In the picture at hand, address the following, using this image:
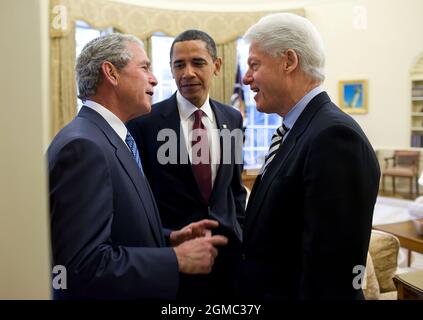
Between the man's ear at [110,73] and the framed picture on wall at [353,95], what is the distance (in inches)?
152

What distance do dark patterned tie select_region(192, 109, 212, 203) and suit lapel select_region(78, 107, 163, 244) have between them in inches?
16.7

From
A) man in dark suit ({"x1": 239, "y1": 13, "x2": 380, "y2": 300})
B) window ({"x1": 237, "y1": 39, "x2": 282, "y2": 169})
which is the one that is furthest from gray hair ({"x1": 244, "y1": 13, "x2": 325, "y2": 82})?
window ({"x1": 237, "y1": 39, "x2": 282, "y2": 169})

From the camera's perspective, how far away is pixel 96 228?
76 centimetres

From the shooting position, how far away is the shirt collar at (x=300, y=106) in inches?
38.2

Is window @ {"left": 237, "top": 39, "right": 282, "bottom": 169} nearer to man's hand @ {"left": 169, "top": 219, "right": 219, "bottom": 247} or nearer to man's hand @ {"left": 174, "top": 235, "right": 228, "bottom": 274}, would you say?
man's hand @ {"left": 169, "top": 219, "right": 219, "bottom": 247}

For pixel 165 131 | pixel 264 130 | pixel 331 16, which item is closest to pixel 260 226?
pixel 165 131

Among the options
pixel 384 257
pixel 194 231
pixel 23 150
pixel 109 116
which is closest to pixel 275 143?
pixel 194 231

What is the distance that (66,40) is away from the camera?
4.20m

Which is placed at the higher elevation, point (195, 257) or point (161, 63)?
point (161, 63)

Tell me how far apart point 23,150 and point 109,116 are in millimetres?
603

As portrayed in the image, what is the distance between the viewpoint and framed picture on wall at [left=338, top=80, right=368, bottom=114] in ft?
14.6

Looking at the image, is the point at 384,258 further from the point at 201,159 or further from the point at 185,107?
the point at 185,107

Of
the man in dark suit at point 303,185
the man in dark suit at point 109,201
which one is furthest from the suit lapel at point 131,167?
the man in dark suit at point 303,185
